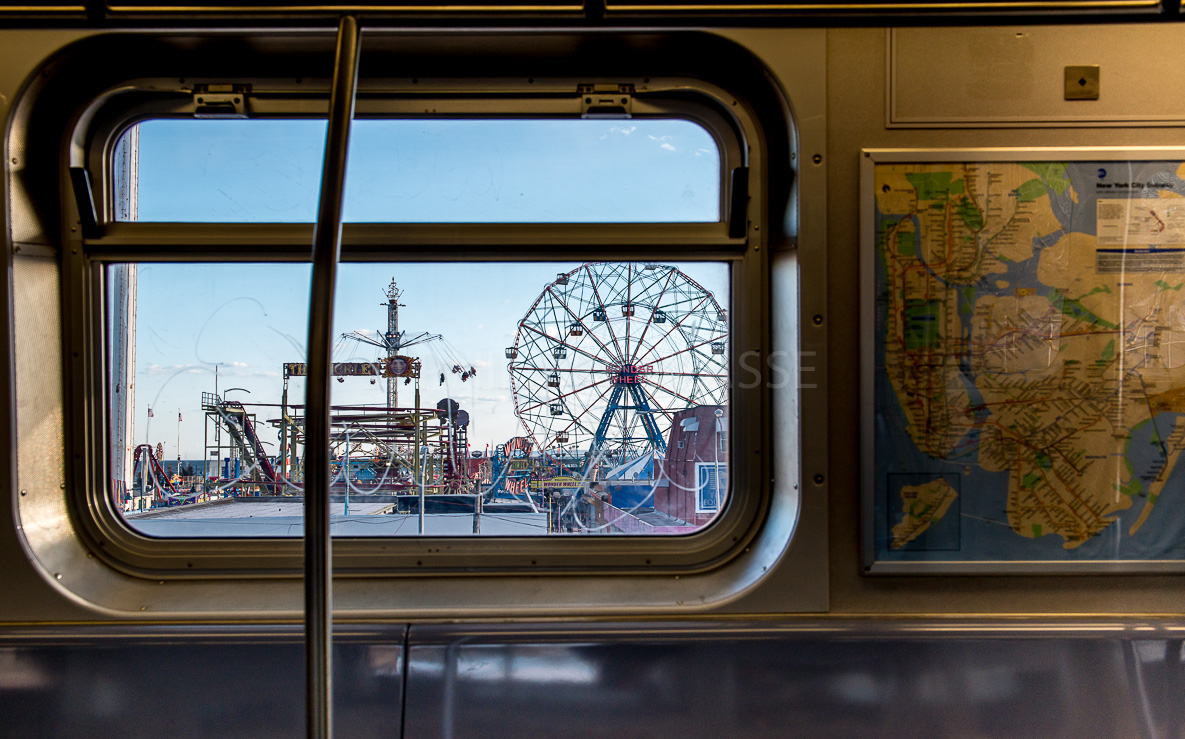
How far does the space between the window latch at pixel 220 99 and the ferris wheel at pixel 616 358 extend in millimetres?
1007

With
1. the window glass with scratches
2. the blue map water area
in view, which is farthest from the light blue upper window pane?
the blue map water area

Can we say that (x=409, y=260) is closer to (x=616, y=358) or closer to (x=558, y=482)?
(x=616, y=358)

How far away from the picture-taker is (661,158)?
1.78m

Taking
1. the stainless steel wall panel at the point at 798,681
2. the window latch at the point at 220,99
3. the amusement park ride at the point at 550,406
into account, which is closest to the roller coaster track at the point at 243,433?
the amusement park ride at the point at 550,406

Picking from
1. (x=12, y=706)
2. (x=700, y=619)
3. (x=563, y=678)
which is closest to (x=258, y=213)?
(x=12, y=706)

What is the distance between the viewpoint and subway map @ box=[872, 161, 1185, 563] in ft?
5.15

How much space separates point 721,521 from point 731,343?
520 millimetres

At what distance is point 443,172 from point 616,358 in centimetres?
73

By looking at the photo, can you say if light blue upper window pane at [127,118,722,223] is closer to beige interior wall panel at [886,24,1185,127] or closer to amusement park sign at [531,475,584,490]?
beige interior wall panel at [886,24,1185,127]

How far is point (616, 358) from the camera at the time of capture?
1.79m

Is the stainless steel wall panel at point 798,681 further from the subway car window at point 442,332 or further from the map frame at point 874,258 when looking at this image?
the subway car window at point 442,332

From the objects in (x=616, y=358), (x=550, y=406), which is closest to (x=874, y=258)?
(x=616, y=358)

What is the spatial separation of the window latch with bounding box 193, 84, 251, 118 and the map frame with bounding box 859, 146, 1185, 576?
171 centimetres

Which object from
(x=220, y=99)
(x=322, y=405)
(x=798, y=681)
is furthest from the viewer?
(x=220, y=99)
